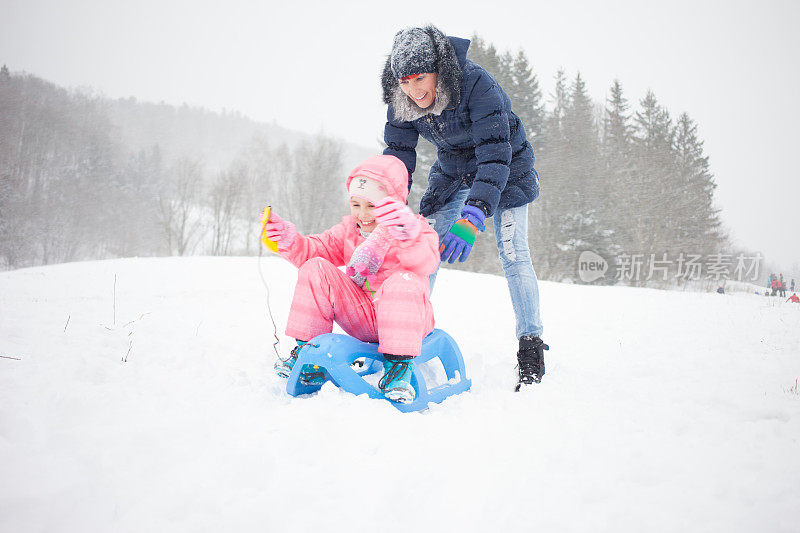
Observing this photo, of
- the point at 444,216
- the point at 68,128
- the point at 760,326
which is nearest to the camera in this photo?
the point at 444,216

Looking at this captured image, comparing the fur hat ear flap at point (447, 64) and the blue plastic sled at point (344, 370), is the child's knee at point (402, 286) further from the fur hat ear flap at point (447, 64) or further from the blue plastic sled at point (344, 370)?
the fur hat ear flap at point (447, 64)

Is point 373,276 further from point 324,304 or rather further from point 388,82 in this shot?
point 388,82

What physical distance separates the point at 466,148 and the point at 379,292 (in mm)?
1114

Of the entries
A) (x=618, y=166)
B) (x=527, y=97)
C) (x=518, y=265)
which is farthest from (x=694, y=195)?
(x=518, y=265)

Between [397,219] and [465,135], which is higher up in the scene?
[465,135]

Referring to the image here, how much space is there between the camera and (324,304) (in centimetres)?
192

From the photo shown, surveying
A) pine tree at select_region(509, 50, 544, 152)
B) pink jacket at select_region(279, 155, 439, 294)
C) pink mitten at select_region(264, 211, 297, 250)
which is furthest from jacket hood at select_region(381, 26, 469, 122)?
pine tree at select_region(509, 50, 544, 152)

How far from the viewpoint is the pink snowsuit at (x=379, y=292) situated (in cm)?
174

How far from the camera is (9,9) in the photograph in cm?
3550

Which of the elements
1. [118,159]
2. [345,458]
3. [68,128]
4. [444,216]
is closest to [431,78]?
[444,216]

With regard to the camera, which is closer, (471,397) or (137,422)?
(137,422)

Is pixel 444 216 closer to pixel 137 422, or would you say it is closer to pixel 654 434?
pixel 654 434

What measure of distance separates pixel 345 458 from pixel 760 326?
469 cm

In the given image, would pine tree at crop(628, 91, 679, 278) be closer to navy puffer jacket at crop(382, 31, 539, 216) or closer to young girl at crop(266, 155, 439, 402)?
navy puffer jacket at crop(382, 31, 539, 216)
